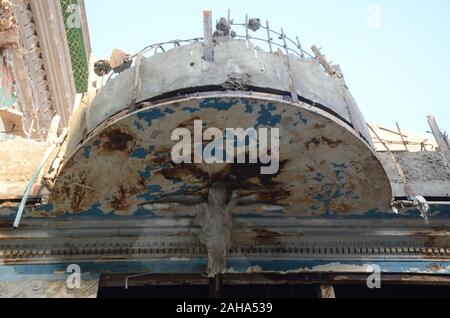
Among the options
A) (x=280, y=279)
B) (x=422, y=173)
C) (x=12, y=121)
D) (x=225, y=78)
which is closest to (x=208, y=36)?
(x=225, y=78)

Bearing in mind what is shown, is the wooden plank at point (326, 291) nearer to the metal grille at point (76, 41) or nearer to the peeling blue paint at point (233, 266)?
the peeling blue paint at point (233, 266)

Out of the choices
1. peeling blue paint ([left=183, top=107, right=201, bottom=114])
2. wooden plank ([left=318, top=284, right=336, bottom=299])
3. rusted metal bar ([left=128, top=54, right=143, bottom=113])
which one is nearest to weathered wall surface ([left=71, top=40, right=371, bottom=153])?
rusted metal bar ([left=128, top=54, right=143, bottom=113])

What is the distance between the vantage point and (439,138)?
6520 millimetres

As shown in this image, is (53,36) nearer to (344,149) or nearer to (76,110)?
(76,110)

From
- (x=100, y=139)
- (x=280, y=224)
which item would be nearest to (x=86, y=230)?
(x=100, y=139)

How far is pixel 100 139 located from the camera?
4738 millimetres

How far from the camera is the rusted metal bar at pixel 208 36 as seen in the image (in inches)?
195

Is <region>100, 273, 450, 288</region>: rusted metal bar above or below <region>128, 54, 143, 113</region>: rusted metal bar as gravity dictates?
below

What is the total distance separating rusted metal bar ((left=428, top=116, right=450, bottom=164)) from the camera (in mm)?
6438

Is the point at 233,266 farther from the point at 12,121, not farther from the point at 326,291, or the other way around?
the point at 12,121

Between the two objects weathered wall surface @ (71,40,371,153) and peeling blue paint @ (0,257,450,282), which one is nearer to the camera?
weathered wall surface @ (71,40,371,153)

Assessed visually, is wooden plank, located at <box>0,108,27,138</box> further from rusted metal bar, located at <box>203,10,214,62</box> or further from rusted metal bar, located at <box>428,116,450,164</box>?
rusted metal bar, located at <box>428,116,450,164</box>

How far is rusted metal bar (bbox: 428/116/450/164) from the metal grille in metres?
10.7
